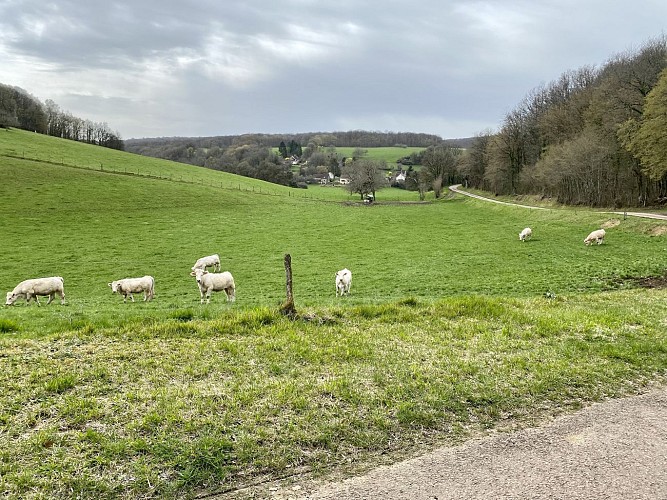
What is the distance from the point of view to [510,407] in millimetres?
6512

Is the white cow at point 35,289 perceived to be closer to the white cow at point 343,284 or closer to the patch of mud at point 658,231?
the white cow at point 343,284

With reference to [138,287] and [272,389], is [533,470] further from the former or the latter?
[138,287]

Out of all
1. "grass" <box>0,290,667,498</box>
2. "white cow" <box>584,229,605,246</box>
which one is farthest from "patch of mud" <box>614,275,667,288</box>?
"white cow" <box>584,229,605,246</box>

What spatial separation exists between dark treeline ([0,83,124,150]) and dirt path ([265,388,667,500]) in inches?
4650

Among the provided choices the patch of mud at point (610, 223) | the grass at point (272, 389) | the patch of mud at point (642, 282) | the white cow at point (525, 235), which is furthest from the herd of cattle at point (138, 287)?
the patch of mud at point (610, 223)

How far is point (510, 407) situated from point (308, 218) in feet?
167

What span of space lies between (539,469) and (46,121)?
464 ft

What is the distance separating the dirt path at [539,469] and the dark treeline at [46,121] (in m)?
118

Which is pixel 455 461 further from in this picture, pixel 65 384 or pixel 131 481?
pixel 65 384

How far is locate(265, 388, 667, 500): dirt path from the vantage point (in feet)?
15.0

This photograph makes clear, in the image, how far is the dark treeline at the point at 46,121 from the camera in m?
106

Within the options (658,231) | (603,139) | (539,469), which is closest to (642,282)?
(658,231)

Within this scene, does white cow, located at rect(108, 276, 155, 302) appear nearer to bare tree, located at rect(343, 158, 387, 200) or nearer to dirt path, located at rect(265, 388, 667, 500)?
dirt path, located at rect(265, 388, 667, 500)

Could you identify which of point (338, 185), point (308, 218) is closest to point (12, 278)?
point (308, 218)
